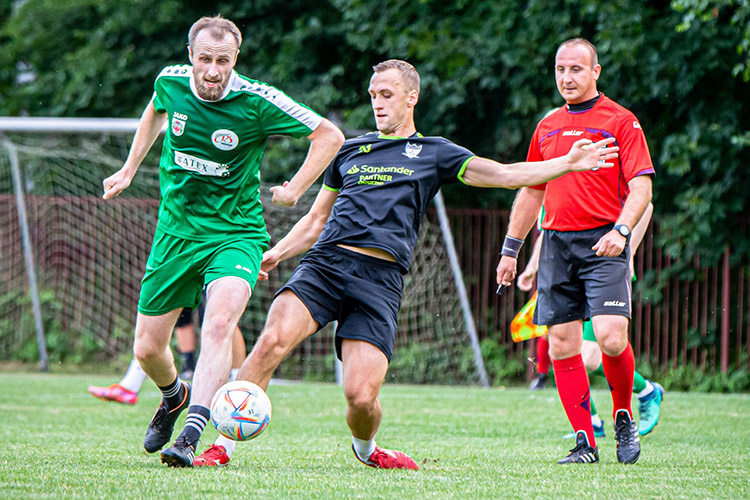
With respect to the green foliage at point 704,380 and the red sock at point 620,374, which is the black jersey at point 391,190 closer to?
the red sock at point 620,374

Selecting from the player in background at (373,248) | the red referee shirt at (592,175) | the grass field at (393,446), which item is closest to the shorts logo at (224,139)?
the player in background at (373,248)

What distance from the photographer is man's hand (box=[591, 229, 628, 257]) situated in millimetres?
5245

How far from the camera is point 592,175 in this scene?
5.71 meters

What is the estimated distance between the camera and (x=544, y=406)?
30.6ft

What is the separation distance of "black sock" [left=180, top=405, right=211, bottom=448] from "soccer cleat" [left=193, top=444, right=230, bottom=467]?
0.47 feet

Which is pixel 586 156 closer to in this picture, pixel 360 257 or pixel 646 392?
pixel 360 257

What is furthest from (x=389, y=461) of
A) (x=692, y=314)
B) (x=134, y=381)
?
(x=692, y=314)

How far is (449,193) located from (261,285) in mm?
3386

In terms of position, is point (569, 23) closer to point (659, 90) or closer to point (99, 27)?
point (659, 90)

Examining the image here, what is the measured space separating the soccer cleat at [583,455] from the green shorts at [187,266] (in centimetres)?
194

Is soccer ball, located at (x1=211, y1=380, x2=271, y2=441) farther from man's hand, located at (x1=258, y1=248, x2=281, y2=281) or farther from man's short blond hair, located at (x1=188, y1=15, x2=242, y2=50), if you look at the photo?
man's short blond hair, located at (x1=188, y1=15, x2=242, y2=50)

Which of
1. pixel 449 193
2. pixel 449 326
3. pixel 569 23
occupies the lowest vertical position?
pixel 449 326

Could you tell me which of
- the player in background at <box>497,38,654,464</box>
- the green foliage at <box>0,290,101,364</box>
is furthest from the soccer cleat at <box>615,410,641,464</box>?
the green foliage at <box>0,290,101,364</box>

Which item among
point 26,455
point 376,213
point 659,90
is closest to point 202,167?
point 376,213
